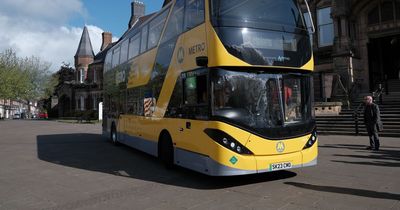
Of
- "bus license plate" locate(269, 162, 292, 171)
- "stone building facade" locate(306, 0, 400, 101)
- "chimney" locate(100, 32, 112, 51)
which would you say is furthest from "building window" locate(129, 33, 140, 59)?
"chimney" locate(100, 32, 112, 51)

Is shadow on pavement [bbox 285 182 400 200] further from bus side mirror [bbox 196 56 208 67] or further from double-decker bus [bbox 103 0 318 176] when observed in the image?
bus side mirror [bbox 196 56 208 67]

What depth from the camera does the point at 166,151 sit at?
404 inches

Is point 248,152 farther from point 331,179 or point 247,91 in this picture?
point 331,179

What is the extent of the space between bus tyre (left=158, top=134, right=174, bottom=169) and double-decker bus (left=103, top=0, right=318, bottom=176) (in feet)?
0.45

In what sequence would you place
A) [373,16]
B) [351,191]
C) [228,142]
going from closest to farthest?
1. [351,191]
2. [228,142]
3. [373,16]

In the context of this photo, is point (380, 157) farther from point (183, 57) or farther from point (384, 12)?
point (384, 12)

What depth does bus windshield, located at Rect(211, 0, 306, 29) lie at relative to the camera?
7941mm

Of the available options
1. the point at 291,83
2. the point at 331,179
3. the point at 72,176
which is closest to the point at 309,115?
the point at 291,83

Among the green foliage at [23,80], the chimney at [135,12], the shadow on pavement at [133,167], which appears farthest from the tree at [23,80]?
the shadow on pavement at [133,167]

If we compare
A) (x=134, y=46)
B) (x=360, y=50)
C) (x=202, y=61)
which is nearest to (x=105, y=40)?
(x=360, y=50)

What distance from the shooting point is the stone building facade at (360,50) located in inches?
918

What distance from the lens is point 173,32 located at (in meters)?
10.0

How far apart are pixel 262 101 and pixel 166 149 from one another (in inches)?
134

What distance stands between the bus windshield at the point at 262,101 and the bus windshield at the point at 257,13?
105cm
